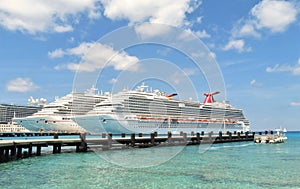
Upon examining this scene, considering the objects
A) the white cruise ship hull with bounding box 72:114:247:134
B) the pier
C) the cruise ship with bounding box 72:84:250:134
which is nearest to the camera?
the pier

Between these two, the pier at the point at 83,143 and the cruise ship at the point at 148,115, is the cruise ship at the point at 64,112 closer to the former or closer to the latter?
the cruise ship at the point at 148,115

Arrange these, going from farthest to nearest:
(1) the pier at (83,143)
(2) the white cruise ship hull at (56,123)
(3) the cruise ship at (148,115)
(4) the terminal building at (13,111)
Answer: (4) the terminal building at (13,111), (2) the white cruise ship hull at (56,123), (3) the cruise ship at (148,115), (1) the pier at (83,143)

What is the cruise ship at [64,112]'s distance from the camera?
7144 cm

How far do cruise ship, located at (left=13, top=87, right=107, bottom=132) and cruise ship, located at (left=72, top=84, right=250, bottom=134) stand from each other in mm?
3878

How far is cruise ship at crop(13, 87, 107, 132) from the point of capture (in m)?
71.4

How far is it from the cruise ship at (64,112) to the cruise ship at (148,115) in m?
3.88

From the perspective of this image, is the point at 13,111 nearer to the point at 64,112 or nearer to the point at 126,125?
the point at 64,112

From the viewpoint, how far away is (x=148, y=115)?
6391 centimetres

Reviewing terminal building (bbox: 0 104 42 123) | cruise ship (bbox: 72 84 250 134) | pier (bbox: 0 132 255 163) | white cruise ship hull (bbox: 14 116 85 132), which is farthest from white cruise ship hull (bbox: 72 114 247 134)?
terminal building (bbox: 0 104 42 123)

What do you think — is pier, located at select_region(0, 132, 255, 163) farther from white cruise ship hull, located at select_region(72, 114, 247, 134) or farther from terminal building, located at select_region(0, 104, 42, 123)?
terminal building, located at select_region(0, 104, 42, 123)

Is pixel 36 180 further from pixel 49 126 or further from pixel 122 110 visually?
pixel 49 126

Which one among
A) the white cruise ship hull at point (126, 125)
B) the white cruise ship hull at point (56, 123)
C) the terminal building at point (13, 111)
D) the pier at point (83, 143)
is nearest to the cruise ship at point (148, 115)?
the white cruise ship hull at point (126, 125)

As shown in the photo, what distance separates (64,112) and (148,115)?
21.9 metres

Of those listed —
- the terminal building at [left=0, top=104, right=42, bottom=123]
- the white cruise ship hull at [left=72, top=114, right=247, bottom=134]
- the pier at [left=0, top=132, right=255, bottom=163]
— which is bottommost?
the pier at [left=0, top=132, right=255, bottom=163]
